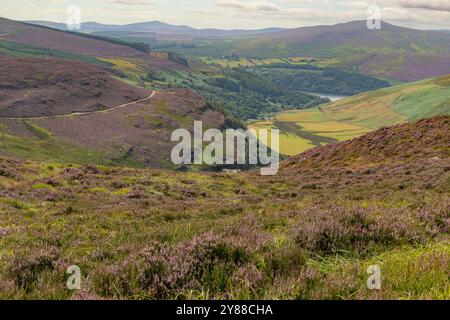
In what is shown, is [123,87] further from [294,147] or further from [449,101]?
[449,101]

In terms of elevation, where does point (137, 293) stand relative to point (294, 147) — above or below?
above

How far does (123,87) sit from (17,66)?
1491 inches

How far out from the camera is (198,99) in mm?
181000

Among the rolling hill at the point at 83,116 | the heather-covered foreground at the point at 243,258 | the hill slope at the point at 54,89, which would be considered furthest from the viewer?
the hill slope at the point at 54,89

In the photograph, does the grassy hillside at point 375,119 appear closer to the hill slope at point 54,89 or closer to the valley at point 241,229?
the hill slope at point 54,89

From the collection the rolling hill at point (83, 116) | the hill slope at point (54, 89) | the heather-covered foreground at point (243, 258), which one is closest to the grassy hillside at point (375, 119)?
the rolling hill at point (83, 116)

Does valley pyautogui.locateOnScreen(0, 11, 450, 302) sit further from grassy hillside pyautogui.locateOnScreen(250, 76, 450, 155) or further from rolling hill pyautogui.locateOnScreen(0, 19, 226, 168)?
grassy hillside pyautogui.locateOnScreen(250, 76, 450, 155)

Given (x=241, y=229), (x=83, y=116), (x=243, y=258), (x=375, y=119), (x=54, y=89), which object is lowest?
(x=375, y=119)

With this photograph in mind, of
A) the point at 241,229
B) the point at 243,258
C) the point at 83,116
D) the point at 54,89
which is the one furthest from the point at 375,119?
the point at 243,258

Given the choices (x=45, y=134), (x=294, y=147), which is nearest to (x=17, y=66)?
(x=45, y=134)

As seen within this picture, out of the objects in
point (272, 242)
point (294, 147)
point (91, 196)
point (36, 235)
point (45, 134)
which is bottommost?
point (294, 147)

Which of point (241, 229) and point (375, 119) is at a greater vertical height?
point (241, 229)

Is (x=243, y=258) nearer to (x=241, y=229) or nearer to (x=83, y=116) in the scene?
(x=241, y=229)
